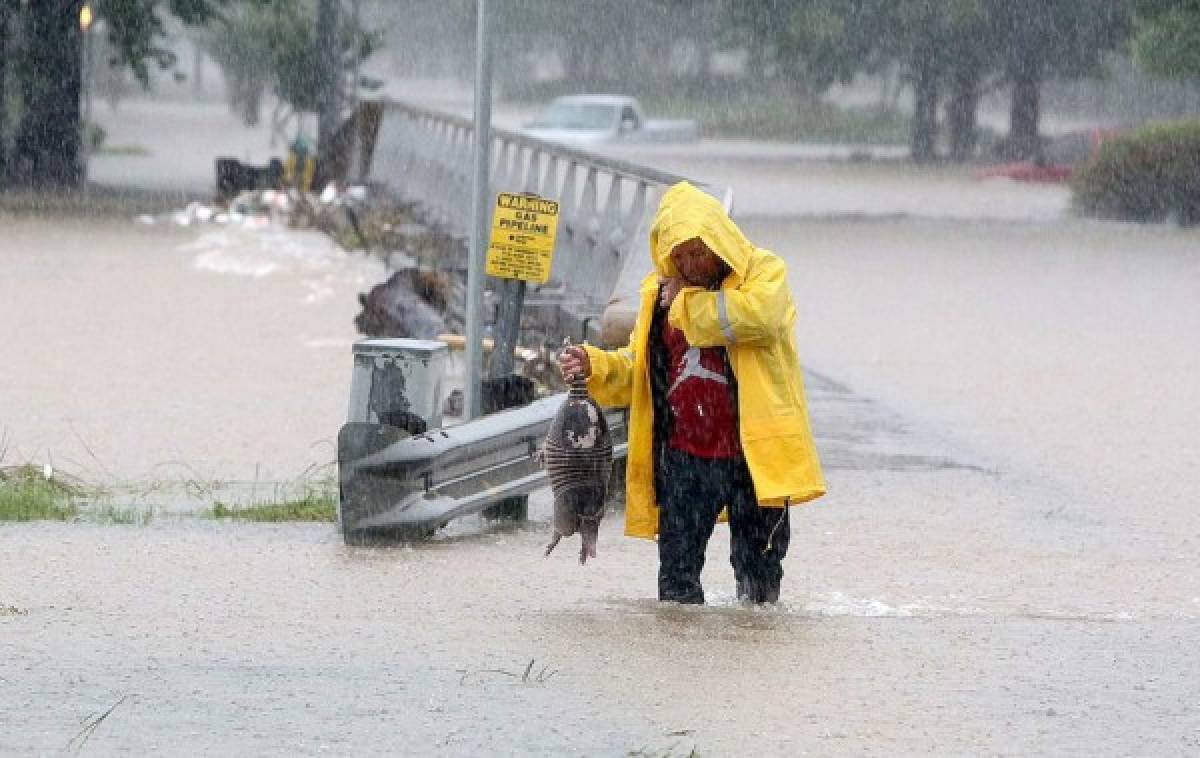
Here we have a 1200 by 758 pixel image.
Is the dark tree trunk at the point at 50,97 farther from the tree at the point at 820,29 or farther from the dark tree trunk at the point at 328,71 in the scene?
the tree at the point at 820,29

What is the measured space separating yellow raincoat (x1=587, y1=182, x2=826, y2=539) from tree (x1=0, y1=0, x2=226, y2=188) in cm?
2948

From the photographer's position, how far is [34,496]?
10383 mm

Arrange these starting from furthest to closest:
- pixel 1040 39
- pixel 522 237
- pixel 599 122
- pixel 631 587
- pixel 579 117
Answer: pixel 1040 39 < pixel 579 117 < pixel 599 122 < pixel 522 237 < pixel 631 587

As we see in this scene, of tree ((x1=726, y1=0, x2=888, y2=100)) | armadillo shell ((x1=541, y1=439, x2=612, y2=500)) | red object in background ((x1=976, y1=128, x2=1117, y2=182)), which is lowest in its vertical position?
red object in background ((x1=976, y1=128, x2=1117, y2=182))

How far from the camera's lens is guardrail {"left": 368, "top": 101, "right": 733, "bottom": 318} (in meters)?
15.8

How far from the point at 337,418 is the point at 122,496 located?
2738 mm

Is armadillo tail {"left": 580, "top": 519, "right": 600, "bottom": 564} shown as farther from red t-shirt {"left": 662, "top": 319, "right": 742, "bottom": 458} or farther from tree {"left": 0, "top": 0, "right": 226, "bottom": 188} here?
tree {"left": 0, "top": 0, "right": 226, "bottom": 188}

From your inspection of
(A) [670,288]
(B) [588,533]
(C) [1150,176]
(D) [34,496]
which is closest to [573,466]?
(B) [588,533]

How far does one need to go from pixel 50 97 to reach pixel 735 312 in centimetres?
3031

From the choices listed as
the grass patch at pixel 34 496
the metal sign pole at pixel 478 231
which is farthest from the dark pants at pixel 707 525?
the grass patch at pixel 34 496

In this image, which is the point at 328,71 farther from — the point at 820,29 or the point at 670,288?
the point at 670,288

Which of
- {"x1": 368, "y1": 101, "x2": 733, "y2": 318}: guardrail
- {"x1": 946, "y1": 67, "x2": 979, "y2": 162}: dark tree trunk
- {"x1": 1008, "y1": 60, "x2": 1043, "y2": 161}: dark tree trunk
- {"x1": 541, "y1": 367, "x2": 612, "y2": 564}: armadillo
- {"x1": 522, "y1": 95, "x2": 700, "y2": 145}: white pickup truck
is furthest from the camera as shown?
{"x1": 946, "y1": 67, "x2": 979, "y2": 162}: dark tree trunk

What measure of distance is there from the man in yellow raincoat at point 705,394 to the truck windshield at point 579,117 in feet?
132

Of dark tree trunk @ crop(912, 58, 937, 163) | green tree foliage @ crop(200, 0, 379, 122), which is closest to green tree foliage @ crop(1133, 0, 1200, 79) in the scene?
green tree foliage @ crop(200, 0, 379, 122)
